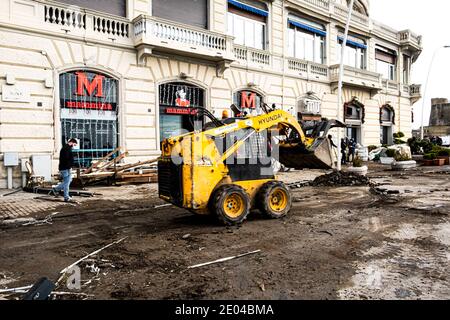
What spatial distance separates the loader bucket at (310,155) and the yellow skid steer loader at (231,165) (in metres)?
0.03

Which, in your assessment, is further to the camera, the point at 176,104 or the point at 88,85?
the point at 176,104

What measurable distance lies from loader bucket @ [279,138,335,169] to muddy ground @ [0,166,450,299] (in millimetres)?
1200

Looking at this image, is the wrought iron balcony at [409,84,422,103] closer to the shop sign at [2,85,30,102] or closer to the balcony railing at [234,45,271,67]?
the balcony railing at [234,45,271,67]

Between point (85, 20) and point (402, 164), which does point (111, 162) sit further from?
point (402, 164)

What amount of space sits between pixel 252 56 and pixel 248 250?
53.8ft

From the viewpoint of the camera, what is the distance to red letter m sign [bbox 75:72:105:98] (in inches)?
562

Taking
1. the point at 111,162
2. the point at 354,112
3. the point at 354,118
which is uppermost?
the point at 354,112

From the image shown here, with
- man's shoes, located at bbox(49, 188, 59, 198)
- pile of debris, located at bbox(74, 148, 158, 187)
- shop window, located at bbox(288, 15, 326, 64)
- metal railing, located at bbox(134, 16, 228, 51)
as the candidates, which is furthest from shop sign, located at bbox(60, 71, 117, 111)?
shop window, located at bbox(288, 15, 326, 64)

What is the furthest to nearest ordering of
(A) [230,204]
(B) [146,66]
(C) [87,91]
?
(B) [146,66] → (C) [87,91] → (A) [230,204]

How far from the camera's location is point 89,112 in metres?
14.7

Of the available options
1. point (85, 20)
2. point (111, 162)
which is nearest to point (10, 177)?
point (111, 162)

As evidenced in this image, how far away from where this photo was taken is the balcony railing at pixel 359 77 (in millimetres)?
24984

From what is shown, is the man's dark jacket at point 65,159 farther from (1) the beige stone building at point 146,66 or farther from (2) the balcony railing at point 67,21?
(2) the balcony railing at point 67,21

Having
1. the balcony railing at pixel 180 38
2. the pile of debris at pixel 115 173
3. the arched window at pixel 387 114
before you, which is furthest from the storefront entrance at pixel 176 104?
the arched window at pixel 387 114
